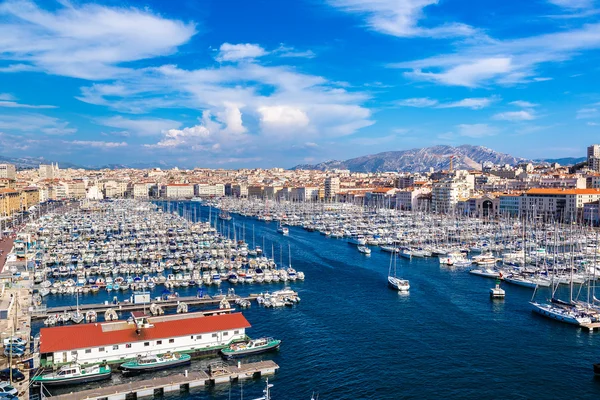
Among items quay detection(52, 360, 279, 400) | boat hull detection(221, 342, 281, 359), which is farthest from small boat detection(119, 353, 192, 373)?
boat hull detection(221, 342, 281, 359)

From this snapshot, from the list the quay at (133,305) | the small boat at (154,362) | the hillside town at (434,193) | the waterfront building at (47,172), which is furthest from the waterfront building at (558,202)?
the waterfront building at (47,172)

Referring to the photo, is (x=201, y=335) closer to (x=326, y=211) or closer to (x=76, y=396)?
(x=76, y=396)

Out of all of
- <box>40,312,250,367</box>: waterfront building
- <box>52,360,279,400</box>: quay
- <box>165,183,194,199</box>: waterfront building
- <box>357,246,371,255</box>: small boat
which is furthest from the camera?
<box>165,183,194,199</box>: waterfront building

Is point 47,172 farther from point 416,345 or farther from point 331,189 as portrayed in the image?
point 416,345

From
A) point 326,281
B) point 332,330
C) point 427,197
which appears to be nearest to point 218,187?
point 427,197

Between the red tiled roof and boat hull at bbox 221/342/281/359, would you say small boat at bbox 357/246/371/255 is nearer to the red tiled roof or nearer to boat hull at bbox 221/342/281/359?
the red tiled roof

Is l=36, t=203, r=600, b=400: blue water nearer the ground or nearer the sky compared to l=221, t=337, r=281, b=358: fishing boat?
nearer the ground
